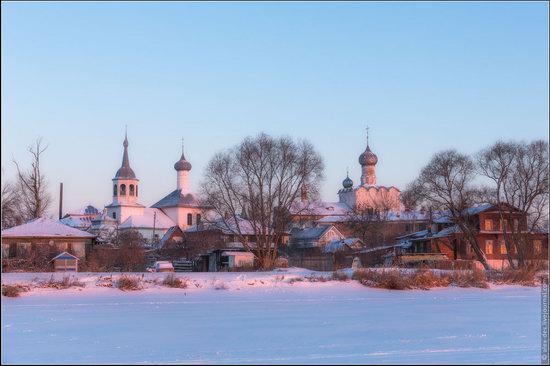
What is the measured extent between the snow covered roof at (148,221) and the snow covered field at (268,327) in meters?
73.4

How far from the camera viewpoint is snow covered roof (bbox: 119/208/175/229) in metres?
98.3

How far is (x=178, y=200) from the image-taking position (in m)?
106

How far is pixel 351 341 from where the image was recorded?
1312 centimetres

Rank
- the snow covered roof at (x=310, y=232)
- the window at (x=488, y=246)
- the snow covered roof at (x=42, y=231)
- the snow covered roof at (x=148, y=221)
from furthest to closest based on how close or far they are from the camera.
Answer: the snow covered roof at (x=148, y=221), the snow covered roof at (x=310, y=232), the window at (x=488, y=246), the snow covered roof at (x=42, y=231)

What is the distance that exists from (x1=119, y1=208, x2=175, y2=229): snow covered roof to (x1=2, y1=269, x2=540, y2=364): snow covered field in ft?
241

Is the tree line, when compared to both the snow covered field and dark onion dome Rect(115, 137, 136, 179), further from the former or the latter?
dark onion dome Rect(115, 137, 136, 179)

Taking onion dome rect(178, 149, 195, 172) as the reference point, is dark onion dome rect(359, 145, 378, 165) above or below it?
above

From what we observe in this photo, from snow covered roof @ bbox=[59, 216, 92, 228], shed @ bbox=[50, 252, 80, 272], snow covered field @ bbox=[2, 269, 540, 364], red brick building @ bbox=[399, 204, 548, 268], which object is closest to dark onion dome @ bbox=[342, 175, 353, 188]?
snow covered roof @ bbox=[59, 216, 92, 228]

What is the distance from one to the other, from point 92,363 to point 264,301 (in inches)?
476

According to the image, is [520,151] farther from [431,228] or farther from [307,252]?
[307,252]

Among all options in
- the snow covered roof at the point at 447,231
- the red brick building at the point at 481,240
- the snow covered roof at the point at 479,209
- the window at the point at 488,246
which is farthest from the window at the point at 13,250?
the window at the point at 488,246

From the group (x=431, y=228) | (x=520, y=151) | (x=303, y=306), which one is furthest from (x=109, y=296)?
(x=431, y=228)

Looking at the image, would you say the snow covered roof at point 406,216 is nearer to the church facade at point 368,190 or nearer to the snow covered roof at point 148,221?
the church facade at point 368,190

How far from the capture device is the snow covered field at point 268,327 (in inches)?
454
